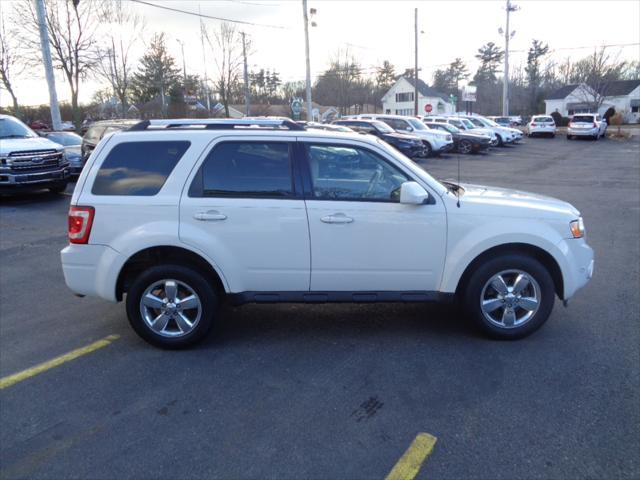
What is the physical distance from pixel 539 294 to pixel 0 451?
4153 mm

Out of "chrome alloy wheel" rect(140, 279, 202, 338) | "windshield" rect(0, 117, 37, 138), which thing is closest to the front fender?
"chrome alloy wheel" rect(140, 279, 202, 338)

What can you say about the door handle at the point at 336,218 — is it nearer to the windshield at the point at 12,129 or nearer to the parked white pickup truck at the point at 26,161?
the parked white pickup truck at the point at 26,161

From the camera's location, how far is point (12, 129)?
43.1 ft

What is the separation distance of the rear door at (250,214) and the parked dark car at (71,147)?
42.2 ft

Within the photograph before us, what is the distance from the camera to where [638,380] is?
3.83 meters

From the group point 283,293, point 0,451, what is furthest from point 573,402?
point 0,451

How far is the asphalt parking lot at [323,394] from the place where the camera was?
9.88ft

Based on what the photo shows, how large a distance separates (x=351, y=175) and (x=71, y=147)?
49.7 ft

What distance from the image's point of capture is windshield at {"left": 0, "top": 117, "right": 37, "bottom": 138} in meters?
12.9

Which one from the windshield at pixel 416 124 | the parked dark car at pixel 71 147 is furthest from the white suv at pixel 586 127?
the parked dark car at pixel 71 147

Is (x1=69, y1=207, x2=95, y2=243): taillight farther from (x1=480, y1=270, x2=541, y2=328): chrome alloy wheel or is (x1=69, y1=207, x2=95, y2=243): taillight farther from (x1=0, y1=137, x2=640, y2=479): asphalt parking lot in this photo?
(x1=480, y1=270, x2=541, y2=328): chrome alloy wheel

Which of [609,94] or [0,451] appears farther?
[609,94]

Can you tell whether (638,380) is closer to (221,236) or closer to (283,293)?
(283,293)

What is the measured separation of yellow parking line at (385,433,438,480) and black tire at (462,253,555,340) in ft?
Answer: 5.07
